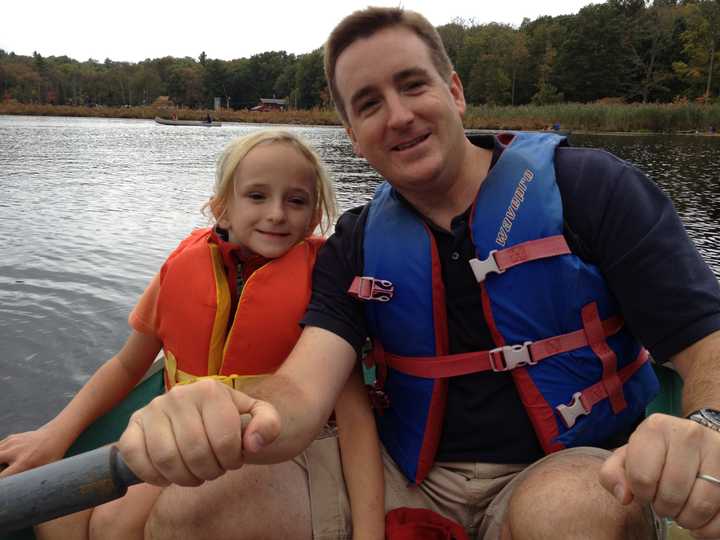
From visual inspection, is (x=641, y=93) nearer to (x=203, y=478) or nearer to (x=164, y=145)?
(x=164, y=145)

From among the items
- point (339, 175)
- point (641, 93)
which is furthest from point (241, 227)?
point (641, 93)

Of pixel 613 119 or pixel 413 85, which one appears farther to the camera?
pixel 613 119

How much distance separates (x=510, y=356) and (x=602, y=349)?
248 mm

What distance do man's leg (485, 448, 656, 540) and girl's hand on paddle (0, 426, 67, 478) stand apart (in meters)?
1.47

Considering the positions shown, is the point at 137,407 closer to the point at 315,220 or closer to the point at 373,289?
the point at 315,220

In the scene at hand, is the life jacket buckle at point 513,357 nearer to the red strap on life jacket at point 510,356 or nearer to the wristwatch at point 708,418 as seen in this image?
the red strap on life jacket at point 510,356

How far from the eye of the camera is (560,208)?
167cm

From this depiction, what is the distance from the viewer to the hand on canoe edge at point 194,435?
39.2 inches

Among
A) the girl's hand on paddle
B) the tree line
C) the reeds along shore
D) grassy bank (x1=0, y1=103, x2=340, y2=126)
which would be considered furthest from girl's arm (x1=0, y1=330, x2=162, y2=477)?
grassy bank (x1=0, y1=103, x2=340, y2=126)

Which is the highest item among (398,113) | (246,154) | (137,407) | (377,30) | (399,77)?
(377,30)

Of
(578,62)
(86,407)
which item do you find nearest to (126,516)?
(86,407)

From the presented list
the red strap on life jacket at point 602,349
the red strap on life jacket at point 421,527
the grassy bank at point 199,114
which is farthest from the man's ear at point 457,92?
the grassy bank at point 199,114

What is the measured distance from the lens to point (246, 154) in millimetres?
1990

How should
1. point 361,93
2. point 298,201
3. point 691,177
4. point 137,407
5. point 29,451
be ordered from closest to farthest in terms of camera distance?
point 361,93, point 29,451, point 298,201, point 137,407, point 691,177
